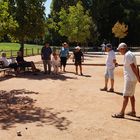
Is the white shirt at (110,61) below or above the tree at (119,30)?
below

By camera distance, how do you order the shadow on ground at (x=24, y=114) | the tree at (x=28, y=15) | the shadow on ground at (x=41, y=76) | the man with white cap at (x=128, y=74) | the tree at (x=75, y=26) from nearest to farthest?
the shadow on ground at (x=24, y=114) < the man with white cap at (x=128, y=74) < the shadow on ground at (x=41, y=76) < the tree at (x=28, y=15) < the tree at (x=75, y=26)

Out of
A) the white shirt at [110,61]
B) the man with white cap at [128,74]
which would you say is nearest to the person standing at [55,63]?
the white shirt at [110,61]

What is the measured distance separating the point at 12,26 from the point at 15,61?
2.31 meters

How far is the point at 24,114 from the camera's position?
12.3 m

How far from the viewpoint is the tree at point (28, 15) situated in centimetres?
2631

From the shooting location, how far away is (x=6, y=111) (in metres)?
12.7

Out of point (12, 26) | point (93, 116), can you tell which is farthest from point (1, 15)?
point (93, 116)

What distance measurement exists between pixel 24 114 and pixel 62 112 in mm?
1031

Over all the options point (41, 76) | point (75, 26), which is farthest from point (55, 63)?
point (75, 26)

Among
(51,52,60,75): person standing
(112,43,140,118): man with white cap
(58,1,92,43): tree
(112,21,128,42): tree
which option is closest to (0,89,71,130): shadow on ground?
(112,43,140,118): man with white cap

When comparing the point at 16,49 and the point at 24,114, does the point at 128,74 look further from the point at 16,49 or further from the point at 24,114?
the point at 16,49

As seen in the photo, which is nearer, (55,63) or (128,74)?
(128,74)

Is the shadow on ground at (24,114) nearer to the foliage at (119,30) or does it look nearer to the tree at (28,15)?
the tree at (28,15)

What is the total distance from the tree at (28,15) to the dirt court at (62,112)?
743cm
